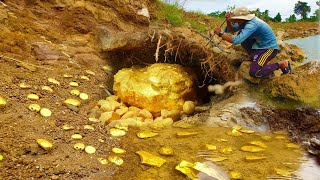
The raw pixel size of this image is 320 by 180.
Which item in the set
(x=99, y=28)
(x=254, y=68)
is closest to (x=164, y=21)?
(x=99, y=28)

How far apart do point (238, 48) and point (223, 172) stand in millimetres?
2946

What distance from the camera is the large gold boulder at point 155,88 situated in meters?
3.64

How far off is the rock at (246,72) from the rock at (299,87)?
0.58ft

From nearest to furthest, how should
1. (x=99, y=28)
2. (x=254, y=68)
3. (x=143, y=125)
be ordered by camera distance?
(x=143, y=125) → (x=254, y=68) → (x=99, y=28)

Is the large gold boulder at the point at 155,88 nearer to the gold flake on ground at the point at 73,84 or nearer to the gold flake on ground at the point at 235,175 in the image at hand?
the gold flake on ground at the point at 73,84

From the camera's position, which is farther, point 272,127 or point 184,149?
point 272,127

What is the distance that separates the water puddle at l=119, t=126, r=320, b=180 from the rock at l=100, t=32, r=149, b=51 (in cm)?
150

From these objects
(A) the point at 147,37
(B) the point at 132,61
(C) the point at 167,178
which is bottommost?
(C) the point at 167,178

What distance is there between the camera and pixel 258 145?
9.30 feet

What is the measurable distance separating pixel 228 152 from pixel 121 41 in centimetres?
219

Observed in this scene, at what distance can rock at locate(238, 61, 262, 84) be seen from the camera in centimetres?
395

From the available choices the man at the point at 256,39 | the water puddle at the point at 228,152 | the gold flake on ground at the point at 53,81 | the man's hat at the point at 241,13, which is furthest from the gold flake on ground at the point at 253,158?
the man's hat at the point at 241,13

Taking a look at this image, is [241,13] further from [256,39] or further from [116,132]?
[116,132]

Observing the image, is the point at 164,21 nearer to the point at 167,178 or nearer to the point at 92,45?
the point at 92,45
